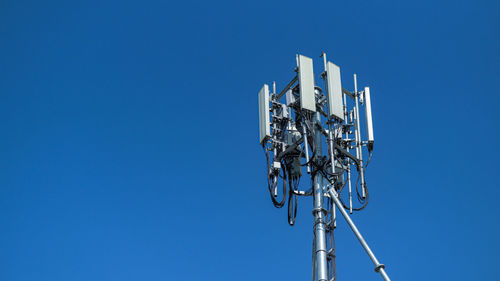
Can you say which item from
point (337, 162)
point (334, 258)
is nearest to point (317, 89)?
point (337, 162)

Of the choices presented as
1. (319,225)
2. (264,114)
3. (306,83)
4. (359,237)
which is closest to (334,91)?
(306,83)

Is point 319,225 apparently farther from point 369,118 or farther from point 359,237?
point 369,118

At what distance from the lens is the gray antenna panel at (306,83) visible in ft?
102

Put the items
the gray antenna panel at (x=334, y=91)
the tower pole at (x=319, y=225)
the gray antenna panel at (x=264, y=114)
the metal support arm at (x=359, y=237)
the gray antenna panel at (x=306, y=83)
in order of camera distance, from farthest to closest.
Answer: the gray antenna panel at (x=264, y=114) → the gray antenna panel at (x=334, y=91) → the gray antenna panel at (x=306, y=83) → the tower pole at (x=319, y=225) → the metal support arm at (x=359, y=237)

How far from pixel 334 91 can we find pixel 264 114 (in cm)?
367

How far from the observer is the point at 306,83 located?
1252 inches

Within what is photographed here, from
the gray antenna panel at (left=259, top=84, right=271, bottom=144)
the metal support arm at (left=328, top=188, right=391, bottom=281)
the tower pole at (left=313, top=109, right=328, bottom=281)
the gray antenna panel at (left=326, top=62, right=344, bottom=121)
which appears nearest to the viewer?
the metal support arm at (left=328, top=188, right=391, bottom=281)

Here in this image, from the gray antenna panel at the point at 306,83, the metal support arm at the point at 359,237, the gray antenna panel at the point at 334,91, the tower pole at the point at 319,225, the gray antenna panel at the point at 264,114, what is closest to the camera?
the metal support arm at the point at 359,237

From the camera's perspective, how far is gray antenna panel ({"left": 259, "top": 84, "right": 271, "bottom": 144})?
32.3 meters

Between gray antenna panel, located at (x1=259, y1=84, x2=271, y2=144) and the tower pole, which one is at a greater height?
gray antenna panel, located at (x1=259, y1=84, x2=271, y2=144)

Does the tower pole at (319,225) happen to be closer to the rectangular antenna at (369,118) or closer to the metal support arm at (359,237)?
the metal support arm at (359,237)

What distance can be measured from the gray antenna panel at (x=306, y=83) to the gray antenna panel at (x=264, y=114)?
2248 millimetres

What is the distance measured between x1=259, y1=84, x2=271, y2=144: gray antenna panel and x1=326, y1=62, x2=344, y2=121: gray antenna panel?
125 inches

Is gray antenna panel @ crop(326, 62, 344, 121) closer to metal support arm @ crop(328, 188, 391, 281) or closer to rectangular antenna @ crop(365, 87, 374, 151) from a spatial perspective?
rectangular antenna @ crop(365, 87, 374, 151)
